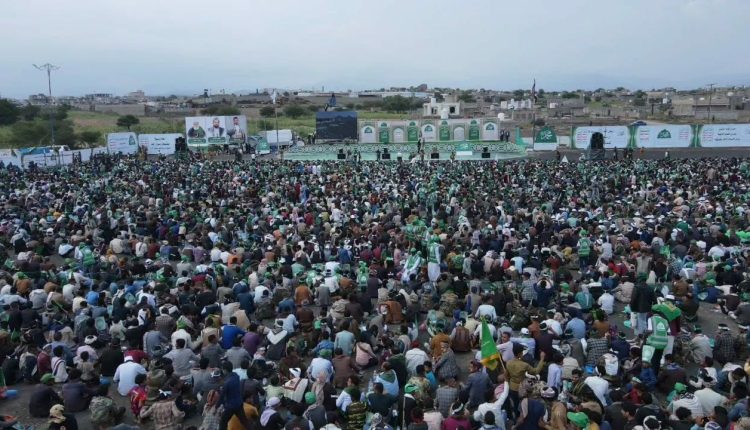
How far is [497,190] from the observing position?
22.1 m

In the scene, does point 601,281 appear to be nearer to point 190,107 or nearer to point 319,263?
point 319,263

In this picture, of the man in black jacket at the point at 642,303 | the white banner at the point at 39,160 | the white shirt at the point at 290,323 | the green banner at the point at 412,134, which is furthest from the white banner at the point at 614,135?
the white banner at the point at 39,160

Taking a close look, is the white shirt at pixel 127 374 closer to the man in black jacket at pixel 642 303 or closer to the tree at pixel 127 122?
the man in black jacket at pixel 642 303

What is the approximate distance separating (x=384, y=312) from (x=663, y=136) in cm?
3517

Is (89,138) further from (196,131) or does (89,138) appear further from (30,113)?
(30,113)

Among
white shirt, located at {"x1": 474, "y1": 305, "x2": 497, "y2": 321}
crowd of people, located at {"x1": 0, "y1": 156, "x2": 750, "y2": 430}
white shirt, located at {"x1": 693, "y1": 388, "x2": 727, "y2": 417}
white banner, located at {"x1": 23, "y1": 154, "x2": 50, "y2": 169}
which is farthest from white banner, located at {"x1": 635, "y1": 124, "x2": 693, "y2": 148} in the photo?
white banner, located at {"x1": 23, "y1": 154, "x2": 50, "y2": 169}

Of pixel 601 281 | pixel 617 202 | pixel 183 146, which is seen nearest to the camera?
pixel 601 281

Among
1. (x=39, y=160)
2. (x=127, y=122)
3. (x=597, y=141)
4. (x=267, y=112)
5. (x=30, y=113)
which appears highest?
(x=267, y=112)

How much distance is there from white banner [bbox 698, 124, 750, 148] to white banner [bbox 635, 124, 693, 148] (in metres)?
0.84

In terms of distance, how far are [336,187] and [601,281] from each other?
1390 cm

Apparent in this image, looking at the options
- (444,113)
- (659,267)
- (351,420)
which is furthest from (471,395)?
(444,113)

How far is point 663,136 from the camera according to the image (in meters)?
39.4

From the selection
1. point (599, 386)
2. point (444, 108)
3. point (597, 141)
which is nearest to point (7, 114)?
point (444, 108)

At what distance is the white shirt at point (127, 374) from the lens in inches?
323
